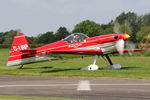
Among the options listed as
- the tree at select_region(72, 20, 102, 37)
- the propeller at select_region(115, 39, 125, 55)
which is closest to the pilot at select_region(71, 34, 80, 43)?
the propeller at select_region(115, 39, 125, 55)

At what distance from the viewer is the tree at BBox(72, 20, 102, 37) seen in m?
124

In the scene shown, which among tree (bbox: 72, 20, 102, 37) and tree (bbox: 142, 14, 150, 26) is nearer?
tree (bbox: 72, 20, 102, 37)

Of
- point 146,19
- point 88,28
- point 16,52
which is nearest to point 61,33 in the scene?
point 88,28

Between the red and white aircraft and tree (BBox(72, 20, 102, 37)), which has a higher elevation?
tree (BBox(72, 20, 102, 37))

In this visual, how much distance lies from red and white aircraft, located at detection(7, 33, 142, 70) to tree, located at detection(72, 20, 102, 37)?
103 metres

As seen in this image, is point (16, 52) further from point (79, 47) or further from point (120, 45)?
point (120, 45)

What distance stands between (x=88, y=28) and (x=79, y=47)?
10707 centimetres

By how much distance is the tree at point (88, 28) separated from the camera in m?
124

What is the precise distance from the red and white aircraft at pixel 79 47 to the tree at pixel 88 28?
10269cm

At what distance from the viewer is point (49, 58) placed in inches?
827

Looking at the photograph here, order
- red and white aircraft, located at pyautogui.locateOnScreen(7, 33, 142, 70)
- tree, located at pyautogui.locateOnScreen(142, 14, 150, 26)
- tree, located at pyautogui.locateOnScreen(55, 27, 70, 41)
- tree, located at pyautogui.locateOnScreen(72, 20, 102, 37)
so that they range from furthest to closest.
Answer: tree, located at pyautogui.locateOnScreen(55, 27, 70, 41), tree, located at pyautogui.locateOnScreen(142, 14, 150, 26), tree, located at pyautogui.locateOnScreen(72, 20, 102, 37), red and white aircraft, located at pyautogui.locateOnScreen(7, 33, 142, 70)

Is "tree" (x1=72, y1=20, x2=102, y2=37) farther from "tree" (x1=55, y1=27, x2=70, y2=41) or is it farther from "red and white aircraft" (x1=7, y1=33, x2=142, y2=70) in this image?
"red and white aircraft" (x1=7, y1=33, x2=142, y2=70)

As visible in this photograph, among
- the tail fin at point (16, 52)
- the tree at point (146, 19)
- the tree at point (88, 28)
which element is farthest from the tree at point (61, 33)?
the tail fin at point (16, 52)

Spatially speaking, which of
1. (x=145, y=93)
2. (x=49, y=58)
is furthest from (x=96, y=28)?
(x=145, y=93)
